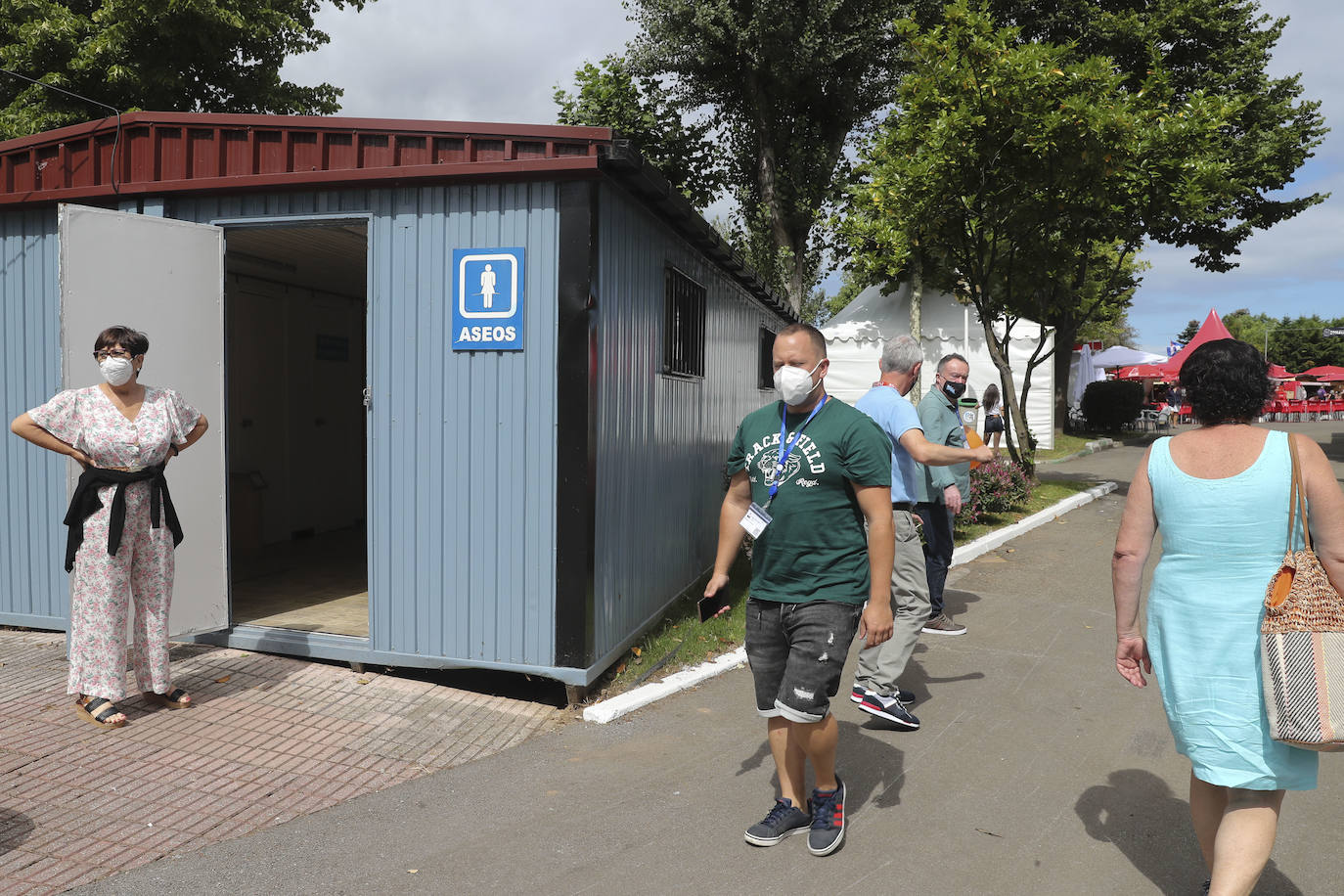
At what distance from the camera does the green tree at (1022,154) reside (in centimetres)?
1162

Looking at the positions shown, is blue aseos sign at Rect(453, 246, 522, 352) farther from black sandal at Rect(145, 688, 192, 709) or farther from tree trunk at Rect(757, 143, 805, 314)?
tree trunk at Rect(757, 143, 805, 314)

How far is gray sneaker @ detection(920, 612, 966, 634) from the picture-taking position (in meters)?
6.70

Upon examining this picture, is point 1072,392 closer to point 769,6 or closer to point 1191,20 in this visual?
point 1191,20

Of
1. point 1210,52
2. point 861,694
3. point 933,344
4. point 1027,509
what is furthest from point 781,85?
point 861,694

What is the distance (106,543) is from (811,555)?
3526mm

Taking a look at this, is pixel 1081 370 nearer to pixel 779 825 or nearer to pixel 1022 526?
pixel 1022 526

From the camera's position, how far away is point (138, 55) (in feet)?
52.8

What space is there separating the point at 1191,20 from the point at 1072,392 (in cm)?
1509

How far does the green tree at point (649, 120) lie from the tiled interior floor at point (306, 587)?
14025 millimetres

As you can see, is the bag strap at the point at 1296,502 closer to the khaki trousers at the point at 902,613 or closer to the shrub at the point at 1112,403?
the khaki trousers at the point at 902,613

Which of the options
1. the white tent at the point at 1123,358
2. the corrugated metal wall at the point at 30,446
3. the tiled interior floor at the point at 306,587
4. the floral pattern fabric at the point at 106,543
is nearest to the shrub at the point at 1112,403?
the white tent at the point at 1123,358

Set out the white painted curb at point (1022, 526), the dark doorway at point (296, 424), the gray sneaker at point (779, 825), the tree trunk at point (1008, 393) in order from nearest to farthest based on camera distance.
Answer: the gray sneaker at point (779, 825), the dark doorway at point (296, 424), the white painted curb at point (1022, 526), the tree trunk at point (1008, 393)

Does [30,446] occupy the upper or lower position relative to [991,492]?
upper

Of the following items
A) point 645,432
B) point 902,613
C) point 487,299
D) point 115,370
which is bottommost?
point 902,613
